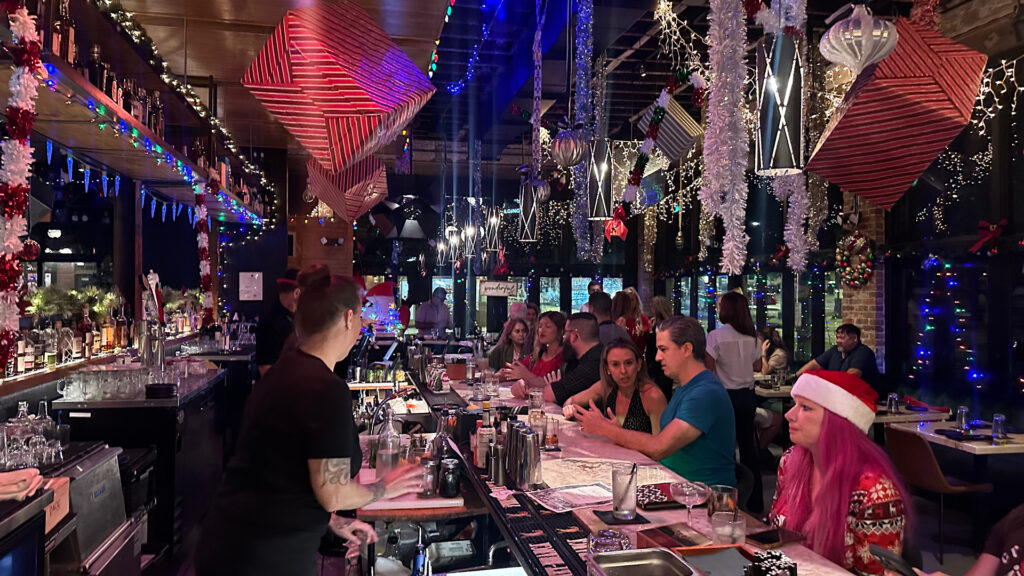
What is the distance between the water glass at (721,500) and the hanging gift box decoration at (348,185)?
3573mm

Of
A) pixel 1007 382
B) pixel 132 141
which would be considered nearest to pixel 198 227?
pixel 132 141

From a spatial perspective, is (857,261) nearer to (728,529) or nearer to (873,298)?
(873,298)

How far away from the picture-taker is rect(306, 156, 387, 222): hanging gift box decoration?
16.6 feet

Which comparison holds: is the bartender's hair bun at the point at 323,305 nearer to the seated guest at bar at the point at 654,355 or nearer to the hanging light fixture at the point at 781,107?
the hanging light fixture at the point at 781,107

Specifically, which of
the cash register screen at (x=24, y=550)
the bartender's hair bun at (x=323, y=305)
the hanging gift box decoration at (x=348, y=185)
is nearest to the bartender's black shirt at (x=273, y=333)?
the hanging gift box decoration at (x=348, y=185)

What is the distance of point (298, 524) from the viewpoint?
81.5 inches

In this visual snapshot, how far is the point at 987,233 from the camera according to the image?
6.02 meters

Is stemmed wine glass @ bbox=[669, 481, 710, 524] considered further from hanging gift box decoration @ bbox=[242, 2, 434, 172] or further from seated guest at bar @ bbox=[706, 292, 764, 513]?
seated guest at bar @ bbox=[706, 292, 764, 513]

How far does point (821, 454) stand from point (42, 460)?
2.95 m

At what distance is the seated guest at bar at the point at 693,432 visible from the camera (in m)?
3.09

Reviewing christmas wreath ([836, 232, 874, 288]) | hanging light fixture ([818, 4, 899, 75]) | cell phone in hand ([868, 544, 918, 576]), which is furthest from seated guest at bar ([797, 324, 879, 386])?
cell phone in hand ([868, 544, 918, 576])

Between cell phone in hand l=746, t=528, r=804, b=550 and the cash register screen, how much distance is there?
7.07 ft

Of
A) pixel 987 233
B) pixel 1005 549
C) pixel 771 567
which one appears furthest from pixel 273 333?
pixel 987 233

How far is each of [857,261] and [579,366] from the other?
13.7ft
